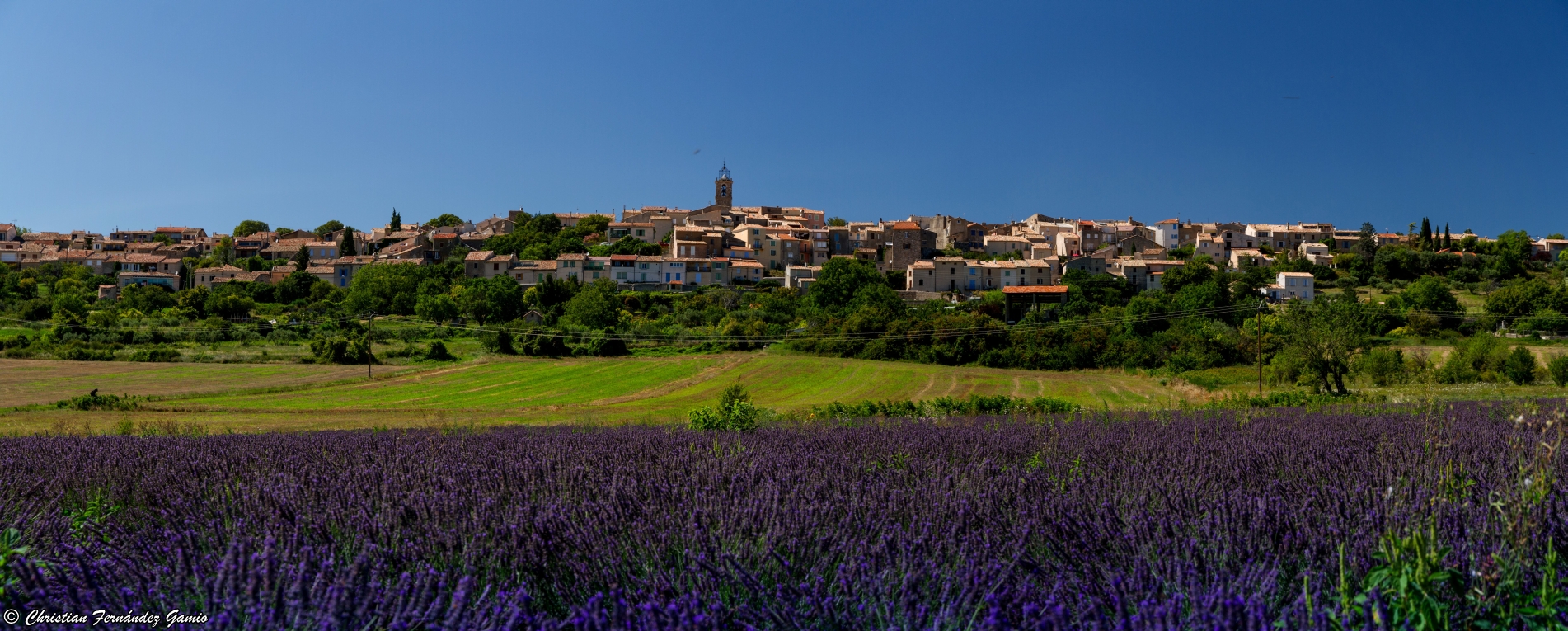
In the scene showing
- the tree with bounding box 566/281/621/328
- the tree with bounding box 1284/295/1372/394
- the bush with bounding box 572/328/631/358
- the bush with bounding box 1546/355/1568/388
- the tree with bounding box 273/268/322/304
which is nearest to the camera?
the tree with bounding box 1284/295/1372/394

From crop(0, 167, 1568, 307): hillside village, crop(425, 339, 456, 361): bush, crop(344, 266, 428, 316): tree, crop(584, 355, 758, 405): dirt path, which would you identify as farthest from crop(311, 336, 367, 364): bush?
crop(0, 167, 1568, 307): hillside village

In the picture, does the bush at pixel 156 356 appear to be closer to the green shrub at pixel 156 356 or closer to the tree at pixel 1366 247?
the green shrub at pixel 156 356

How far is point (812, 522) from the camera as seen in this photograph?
9.21ft

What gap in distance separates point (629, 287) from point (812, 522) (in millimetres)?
78679

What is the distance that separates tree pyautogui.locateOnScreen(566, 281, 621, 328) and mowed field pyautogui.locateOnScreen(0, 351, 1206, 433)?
1178 cm

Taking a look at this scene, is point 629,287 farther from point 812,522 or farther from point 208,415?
point 812,522

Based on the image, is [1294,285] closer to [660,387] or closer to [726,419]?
[660,387]

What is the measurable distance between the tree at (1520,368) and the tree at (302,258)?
92.1 m

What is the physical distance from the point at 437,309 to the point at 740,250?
35.5 meters

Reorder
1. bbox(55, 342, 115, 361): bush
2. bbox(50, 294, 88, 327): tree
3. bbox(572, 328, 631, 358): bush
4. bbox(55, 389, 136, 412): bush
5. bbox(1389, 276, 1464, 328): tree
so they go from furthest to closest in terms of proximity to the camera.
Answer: bbox(50, 294, 88, 327): tree, bbox(1389, 276, 1464, 328): tree, bbox(572, 328, 631, 358): bush, bbox(55, 342, 115, 361): bush, bbox(55, 389, 136, 412): bush

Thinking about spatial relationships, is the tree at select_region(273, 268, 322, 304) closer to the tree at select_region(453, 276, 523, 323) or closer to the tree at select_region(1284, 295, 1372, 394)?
the tree at select_region(453, 276, 523, 323)

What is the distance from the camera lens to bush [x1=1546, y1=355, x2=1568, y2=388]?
87.9ft

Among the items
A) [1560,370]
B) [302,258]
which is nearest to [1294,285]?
[1560,370]

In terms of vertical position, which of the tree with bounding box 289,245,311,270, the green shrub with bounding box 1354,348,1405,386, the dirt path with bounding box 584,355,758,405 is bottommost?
the dirt path with bounding box 584,355,758,405
